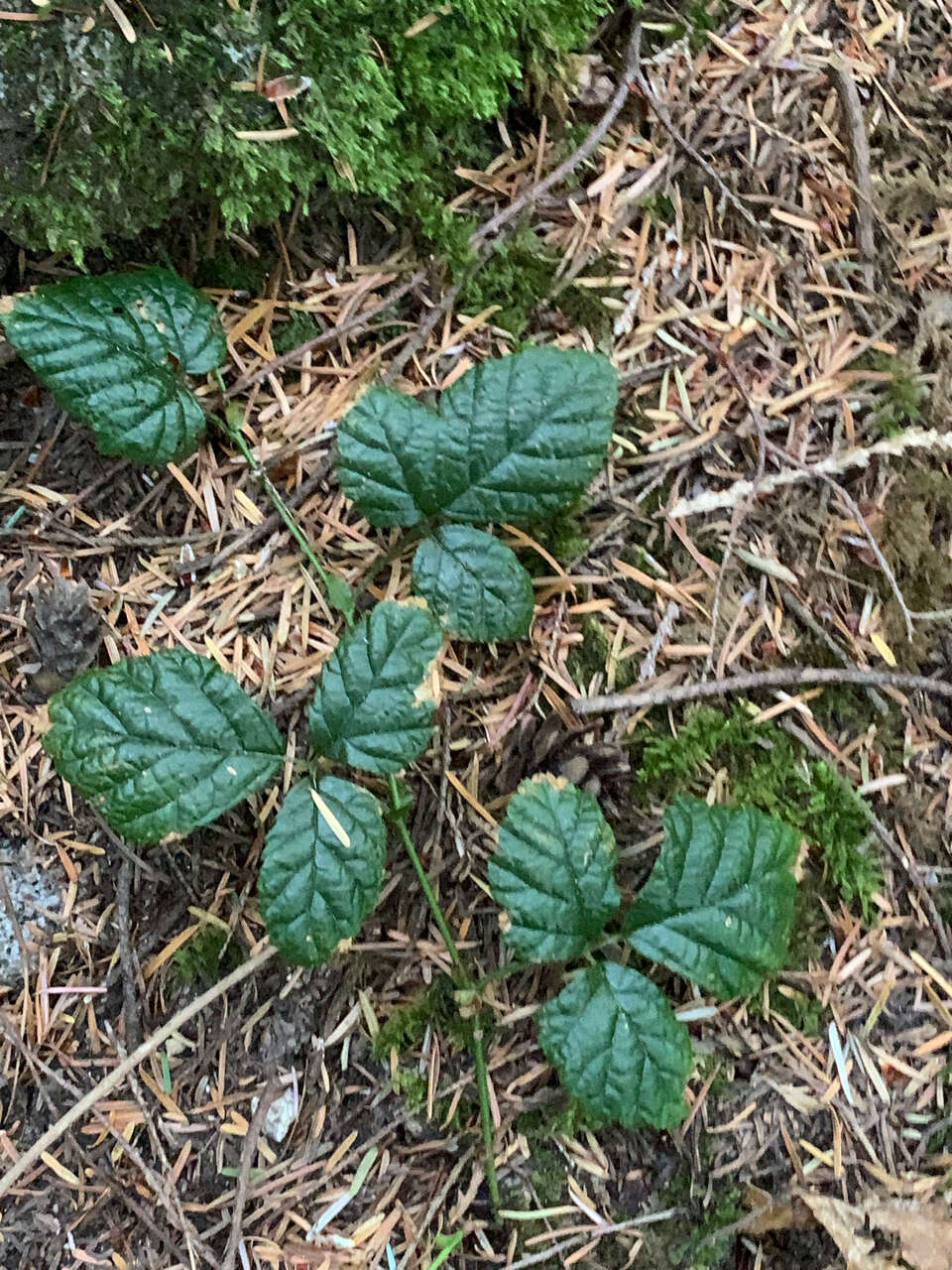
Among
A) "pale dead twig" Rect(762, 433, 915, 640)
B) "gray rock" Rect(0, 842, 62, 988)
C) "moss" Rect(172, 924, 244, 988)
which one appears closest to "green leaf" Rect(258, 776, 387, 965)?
"moss" Rect(172, 924, 244, 988)

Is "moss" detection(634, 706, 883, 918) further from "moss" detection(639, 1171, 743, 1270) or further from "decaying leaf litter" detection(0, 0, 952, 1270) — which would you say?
"moss" detection(639, 1171, 743, 1270)

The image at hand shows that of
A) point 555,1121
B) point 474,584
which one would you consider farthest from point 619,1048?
point 474,584

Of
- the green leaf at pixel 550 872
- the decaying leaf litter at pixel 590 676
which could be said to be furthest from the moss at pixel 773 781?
the green leaf at pixel 550 872

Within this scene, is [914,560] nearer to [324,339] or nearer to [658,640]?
[658,640]

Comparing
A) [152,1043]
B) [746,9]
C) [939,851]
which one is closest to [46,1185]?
[152,1043]

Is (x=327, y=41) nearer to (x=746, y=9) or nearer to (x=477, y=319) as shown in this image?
(x=477, y=319)

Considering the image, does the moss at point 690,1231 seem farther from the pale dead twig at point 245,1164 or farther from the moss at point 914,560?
the moss at point 914,560
